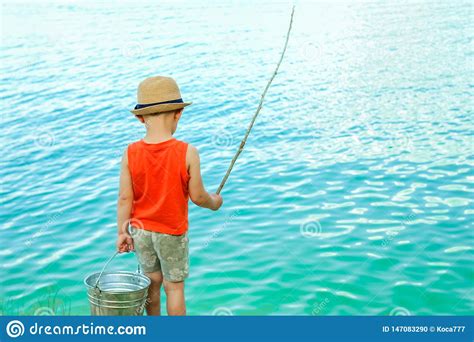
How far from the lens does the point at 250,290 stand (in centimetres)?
657

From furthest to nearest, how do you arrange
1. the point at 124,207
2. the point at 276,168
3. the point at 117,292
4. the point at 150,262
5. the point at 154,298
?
the point at 276,168, the point at 154,298, the point at 150,262, the point at 124,207, the point at 117,292

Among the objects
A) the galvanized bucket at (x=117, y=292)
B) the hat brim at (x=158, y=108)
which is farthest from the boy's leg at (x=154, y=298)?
the hat brim at (x=158, y=108)

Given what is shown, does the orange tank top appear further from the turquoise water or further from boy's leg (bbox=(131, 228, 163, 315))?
the turquoise water

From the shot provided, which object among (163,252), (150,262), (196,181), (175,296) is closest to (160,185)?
(196,181)

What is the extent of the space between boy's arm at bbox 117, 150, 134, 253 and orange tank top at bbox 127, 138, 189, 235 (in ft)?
0.09

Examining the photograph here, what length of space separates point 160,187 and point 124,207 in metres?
0.27

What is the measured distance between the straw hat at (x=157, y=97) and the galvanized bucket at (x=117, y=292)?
31.4 inches

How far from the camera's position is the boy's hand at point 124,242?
4.02 meters

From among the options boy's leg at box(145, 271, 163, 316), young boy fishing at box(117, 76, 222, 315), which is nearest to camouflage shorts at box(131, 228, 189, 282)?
young boy fishing at box(117, 76, 222, 315)

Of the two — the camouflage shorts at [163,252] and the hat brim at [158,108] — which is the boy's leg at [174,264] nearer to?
the camouflage shorts at [163,252]

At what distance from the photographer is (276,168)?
9734 millimetres

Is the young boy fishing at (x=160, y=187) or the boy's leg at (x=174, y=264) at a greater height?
the young boy fishing at (x=160, y=187)

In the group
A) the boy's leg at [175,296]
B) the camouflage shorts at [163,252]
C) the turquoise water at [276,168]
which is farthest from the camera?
the turquoise water at [276,168]

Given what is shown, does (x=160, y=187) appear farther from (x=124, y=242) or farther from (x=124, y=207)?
(x=124, y=242)
